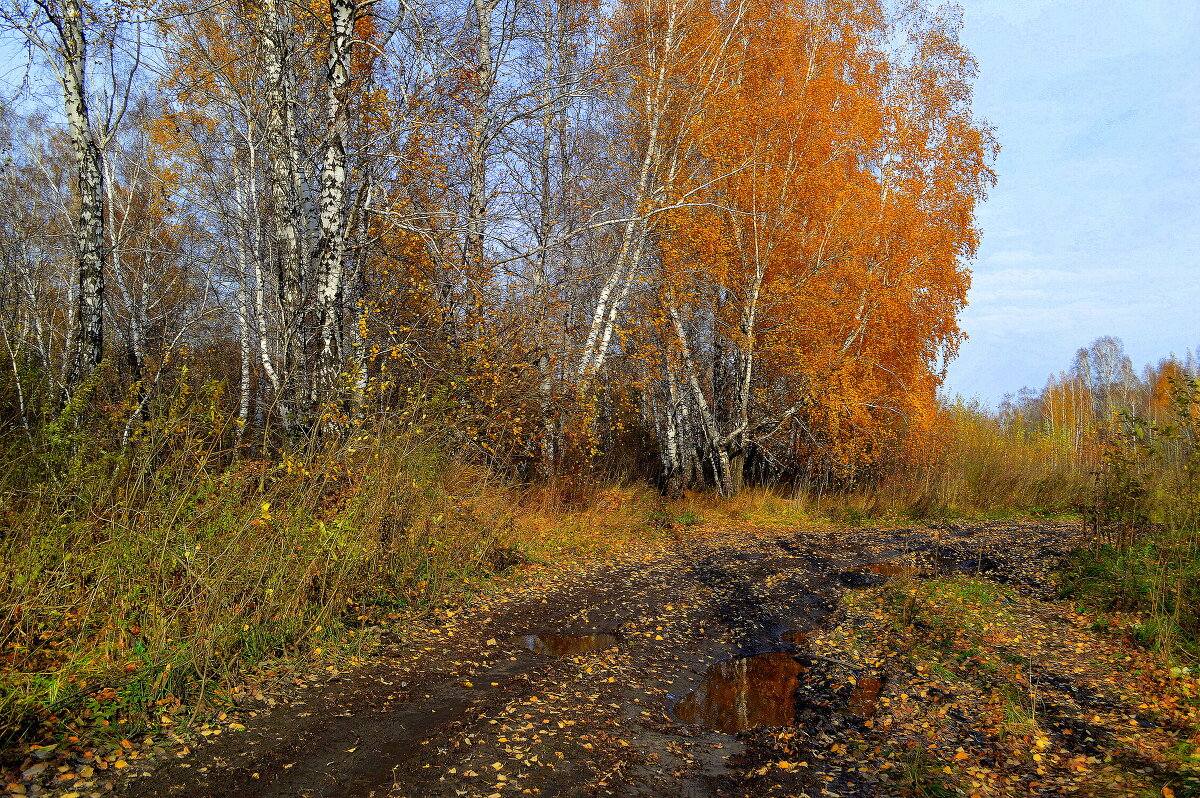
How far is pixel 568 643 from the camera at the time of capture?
711cm

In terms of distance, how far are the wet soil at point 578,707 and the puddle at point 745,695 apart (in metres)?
0.02

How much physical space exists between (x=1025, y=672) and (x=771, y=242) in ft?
40.5

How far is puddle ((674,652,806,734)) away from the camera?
18.2 feet

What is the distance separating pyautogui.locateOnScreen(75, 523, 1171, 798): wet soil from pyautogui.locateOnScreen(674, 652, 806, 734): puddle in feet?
0.08

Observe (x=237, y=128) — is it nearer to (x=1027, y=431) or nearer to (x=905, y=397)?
(x=905, y=397)

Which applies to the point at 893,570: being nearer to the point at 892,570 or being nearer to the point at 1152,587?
the point at 892,570

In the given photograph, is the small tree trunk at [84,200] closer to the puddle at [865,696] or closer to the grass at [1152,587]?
the puddle at [865,696]

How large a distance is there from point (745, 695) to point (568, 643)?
1.96 m

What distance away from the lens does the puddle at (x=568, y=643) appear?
685cm

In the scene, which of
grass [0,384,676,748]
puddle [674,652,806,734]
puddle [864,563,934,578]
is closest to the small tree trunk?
grass [0,384,676,748]

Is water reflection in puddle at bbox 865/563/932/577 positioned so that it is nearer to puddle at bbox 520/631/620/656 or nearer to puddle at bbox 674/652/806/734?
puddle at bbox 674/652/806/734

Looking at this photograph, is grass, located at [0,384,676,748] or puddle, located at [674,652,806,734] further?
puddle, located at [674,652,806,734]

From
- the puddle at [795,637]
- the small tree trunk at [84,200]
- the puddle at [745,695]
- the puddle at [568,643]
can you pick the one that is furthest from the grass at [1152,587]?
the small tree trunk at [84,200]

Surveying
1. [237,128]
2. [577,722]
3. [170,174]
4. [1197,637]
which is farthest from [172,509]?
[170,174]
